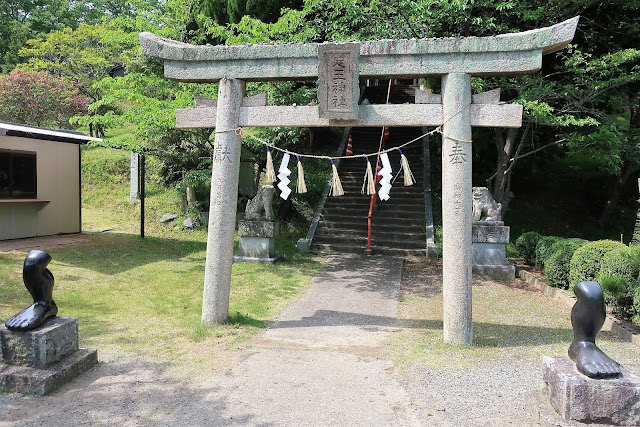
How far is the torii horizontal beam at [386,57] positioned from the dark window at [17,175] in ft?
26.3

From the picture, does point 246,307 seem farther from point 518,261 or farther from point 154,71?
point 154,71

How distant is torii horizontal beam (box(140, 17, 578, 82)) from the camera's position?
5.56 meters

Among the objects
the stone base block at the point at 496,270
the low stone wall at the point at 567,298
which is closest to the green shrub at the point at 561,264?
the low stone wall at the point at 567,298

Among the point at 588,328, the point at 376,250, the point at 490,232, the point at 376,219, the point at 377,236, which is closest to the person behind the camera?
the point at 588,328

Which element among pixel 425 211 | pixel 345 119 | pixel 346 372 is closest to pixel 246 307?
pixel 346 372

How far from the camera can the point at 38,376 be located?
14.1ft

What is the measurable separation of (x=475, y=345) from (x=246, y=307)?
12.2 feet

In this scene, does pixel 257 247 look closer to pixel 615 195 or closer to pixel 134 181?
pixel 134 181

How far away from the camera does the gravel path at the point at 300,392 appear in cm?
390

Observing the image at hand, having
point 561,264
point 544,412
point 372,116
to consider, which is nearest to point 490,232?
point 561,264

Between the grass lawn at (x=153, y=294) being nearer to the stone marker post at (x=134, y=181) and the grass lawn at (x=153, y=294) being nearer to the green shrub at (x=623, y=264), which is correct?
the stone marker post at (x=134, y=181)

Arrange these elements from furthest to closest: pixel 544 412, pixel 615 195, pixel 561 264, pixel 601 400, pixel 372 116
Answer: pixel 615 195 < pixel 561 264 < pixel 372 116 < pixel 544 412 < pixel 601 400

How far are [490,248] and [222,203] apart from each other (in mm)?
7213

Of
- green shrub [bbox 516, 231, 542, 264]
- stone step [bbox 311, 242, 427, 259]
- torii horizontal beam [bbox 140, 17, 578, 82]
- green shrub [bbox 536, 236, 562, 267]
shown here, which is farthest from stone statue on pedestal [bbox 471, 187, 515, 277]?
torii horizontal beam [bbox 140, 17, 578, 82]
